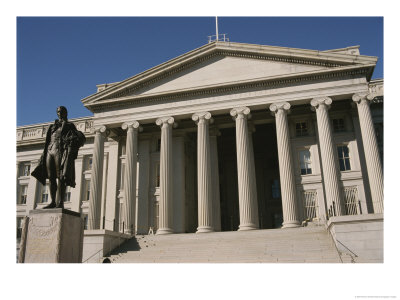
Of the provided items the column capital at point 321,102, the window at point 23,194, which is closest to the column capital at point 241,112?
the column capital at point 321,102

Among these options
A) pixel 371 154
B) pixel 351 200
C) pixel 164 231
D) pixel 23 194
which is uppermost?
pixel 371 154

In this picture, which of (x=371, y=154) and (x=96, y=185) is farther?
(x=96, y=185)

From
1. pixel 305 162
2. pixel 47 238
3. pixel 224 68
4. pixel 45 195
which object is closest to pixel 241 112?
pixel 224 68

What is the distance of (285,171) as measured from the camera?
27125 mm

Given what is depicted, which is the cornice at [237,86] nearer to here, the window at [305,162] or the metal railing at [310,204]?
the window at [305,162]

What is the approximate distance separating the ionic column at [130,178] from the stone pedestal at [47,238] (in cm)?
1830

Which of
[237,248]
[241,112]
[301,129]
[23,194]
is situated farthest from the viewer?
[23,194]

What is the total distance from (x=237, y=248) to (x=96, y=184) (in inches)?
556

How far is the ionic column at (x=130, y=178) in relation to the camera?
29344 mm

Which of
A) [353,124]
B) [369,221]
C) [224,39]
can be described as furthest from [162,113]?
[369,221]

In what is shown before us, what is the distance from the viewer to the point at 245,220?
2647 cm

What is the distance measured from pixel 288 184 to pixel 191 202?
423 inches

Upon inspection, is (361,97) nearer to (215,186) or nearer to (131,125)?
(215,186)
